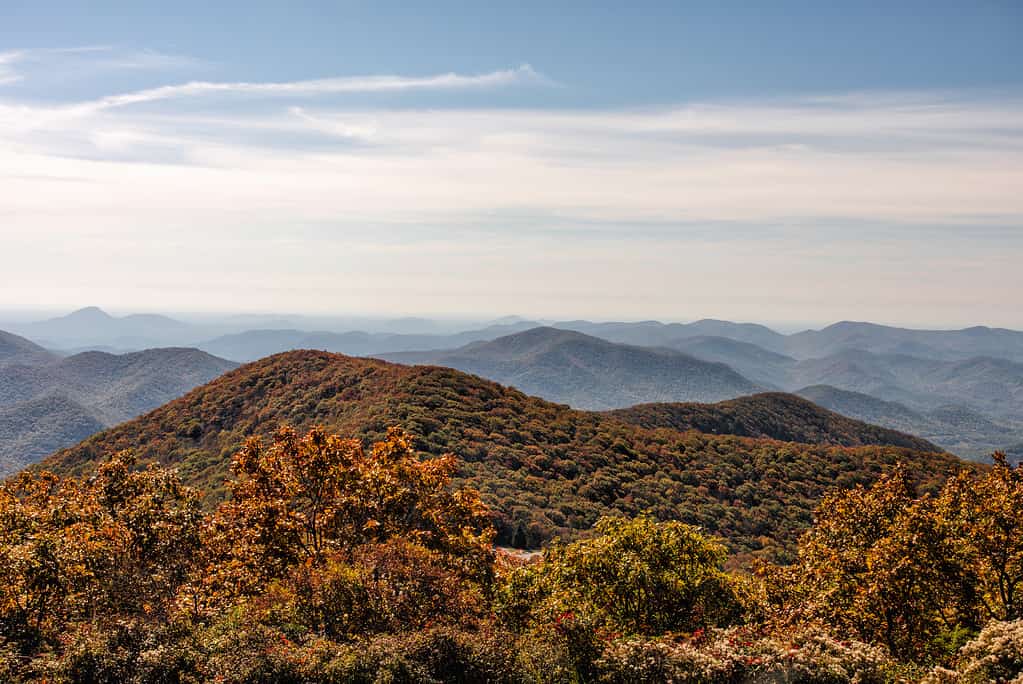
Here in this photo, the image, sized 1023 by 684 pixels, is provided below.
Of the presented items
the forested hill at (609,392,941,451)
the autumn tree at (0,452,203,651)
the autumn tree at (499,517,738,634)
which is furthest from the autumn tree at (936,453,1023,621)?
the forested hill at (609,392,941,451)

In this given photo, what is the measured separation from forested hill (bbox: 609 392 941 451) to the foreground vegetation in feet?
275

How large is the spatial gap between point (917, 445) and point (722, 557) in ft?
402

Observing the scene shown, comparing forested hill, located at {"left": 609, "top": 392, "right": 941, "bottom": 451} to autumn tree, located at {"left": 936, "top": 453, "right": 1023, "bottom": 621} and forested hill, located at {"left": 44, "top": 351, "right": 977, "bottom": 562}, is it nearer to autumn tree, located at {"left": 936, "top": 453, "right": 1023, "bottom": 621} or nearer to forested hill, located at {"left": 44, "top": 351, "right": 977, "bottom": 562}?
forested hill, located at {"left": 44, "top": 351, "right": 977, "bottom": 562}

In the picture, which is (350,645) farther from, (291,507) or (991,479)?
(991,479)

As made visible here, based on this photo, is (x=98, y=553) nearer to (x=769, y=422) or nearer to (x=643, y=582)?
(x=643, y=582)

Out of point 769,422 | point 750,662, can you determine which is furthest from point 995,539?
point 769,422

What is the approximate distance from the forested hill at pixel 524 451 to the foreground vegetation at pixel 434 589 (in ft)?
55.2

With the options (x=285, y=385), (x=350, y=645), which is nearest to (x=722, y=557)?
(x=350, y=645)

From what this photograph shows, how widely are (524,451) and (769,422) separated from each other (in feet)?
258

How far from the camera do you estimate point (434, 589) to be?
48.3 feet

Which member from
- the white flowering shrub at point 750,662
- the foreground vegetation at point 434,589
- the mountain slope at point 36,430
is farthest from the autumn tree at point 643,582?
the mountain slope at point 36,430

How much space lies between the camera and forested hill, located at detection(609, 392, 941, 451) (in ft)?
345

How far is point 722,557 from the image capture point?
1688cm

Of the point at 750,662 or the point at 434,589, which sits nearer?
the point at 750,662
